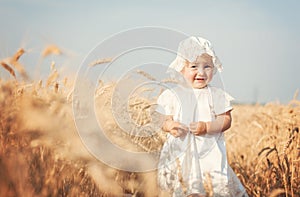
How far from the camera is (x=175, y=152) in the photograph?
6.96 feet

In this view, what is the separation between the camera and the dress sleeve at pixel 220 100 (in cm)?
225

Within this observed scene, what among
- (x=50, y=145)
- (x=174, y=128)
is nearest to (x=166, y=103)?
(x=174, y=128)

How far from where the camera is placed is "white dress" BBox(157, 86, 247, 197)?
6.96ft

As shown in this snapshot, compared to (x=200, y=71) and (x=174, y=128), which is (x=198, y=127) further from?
(x=200, y=71)

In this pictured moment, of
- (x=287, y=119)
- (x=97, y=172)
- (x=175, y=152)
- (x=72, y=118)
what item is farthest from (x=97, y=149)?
(x=287, y=119)

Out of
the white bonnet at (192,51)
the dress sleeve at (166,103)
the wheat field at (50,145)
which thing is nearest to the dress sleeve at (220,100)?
the white bonnet at (192,51)

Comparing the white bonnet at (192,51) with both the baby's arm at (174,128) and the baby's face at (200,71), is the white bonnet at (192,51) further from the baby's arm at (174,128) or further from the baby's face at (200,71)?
the baby's arm at (174,128)

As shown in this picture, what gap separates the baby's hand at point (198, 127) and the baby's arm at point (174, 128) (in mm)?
30

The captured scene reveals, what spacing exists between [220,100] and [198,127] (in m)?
0.25

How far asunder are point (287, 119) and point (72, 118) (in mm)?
2005

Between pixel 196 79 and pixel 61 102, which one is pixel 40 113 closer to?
pixel 61 102

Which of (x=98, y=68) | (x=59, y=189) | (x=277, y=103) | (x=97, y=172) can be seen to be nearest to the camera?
(x=59, y=189)

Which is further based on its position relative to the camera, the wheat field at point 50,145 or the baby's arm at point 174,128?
the baby's arm at point 174,128

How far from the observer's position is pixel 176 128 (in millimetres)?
2090
